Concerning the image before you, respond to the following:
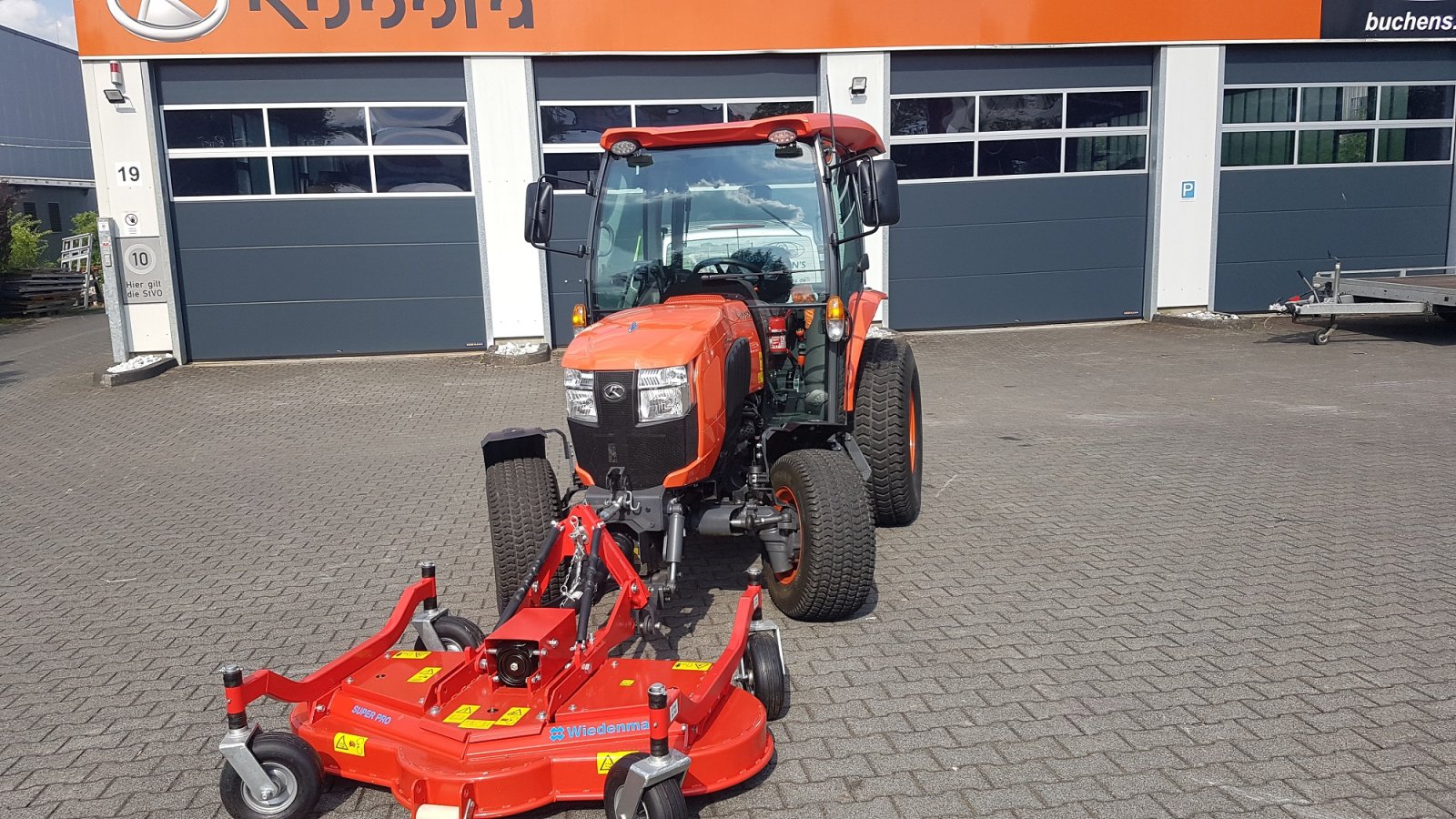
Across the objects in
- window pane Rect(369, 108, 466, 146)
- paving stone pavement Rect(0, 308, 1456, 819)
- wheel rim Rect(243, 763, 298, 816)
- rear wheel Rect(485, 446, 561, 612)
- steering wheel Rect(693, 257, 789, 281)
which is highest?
window pane Rect(369, 108, 466, 146)

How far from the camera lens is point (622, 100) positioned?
1354 centimetres

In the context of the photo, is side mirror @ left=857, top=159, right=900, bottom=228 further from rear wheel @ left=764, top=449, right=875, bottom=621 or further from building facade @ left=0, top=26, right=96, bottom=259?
building facade @ left=0, top=26, right=96, bottom=259

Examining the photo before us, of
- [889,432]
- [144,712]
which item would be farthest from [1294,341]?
[144,712]

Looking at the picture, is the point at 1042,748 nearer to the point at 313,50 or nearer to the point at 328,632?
the point at 328,632

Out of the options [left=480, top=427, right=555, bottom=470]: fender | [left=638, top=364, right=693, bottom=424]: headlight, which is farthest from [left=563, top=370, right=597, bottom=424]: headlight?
[left=480, top=427, right=555, bottom=470]: fender

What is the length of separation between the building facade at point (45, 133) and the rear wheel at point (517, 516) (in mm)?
27642

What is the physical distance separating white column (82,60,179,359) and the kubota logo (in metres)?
0.42

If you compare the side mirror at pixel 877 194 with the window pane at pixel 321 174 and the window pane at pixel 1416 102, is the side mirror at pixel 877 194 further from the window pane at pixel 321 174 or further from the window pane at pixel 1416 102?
the window pane at pixel 1416 102

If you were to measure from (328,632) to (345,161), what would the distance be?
9.83 metres

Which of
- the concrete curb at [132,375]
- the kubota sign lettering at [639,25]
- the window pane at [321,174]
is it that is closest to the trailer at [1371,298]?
the kubota sign lettering at [639,25]

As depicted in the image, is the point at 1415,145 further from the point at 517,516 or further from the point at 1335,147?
the point at 517,516

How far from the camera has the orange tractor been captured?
14.5 ft

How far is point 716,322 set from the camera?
4645mm

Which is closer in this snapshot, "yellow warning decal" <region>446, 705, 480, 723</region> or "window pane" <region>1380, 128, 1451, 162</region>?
"yellow warning decal" <region>446, 705, 480, 723</region>
